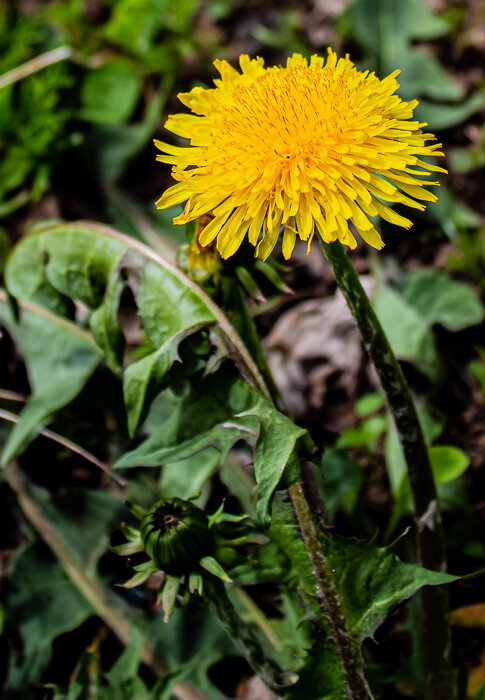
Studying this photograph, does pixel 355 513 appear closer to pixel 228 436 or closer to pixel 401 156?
pixel 228 436

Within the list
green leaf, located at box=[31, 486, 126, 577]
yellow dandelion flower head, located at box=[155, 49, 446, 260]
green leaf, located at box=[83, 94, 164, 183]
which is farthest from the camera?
green leaf, located at box=[83, 94, 164, 183]

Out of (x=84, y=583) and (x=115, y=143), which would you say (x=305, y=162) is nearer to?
(x=84, y=583)

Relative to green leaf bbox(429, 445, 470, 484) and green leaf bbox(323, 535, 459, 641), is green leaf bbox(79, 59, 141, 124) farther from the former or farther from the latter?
green leaf bbox(323, 535, 459, 641)

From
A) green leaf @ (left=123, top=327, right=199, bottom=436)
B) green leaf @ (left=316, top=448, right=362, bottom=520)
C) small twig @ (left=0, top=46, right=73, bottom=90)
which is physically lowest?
green leaf @ (left=316, top=448, right=362, bottom=520)

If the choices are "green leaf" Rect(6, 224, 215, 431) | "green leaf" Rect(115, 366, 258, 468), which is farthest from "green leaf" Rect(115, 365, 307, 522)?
"green leaf" Rect(6, 224, 215, 431)

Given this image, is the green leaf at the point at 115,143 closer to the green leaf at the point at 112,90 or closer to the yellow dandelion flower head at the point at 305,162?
the green leaf at the point at 112,90

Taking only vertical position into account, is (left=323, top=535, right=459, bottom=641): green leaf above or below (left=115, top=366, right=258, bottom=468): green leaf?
below

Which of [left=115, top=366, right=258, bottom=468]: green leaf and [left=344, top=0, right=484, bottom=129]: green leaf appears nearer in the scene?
[left=115, top=366, right=258, bottom=468]: green leaf

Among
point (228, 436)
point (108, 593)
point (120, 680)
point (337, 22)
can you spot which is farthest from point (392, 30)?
point (120, 680)
